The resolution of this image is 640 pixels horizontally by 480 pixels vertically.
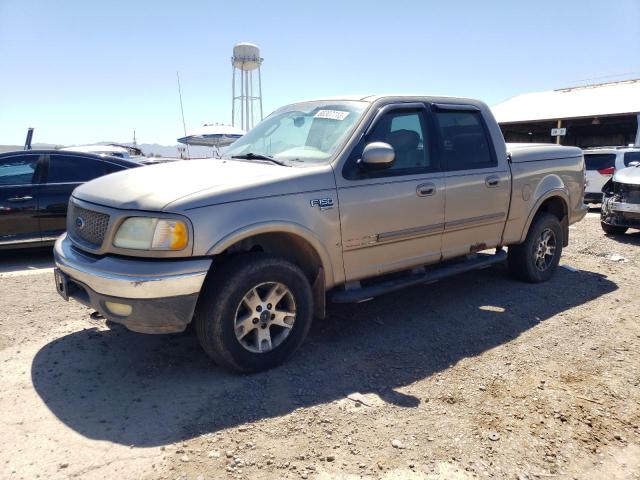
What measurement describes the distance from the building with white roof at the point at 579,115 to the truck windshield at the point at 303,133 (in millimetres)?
18922

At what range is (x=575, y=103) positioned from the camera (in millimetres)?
27109

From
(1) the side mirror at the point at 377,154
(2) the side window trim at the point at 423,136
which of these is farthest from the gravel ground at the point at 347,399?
(1) the side mirror at the point at 377,154

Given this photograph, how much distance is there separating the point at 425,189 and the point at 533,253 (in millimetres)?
2127

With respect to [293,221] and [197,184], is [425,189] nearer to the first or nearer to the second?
[293,221]

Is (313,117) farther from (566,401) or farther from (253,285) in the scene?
(566,401)

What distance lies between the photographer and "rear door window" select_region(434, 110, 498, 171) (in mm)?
4508

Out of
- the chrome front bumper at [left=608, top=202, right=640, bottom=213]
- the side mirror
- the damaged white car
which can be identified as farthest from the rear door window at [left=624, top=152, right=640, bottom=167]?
the side mirror

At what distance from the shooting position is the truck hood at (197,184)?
3092 millimetres

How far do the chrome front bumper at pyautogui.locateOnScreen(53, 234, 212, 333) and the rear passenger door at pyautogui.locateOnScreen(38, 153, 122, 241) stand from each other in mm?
4177

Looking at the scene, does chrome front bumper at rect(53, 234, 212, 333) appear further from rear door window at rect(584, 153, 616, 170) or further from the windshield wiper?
rear door window at rect(584, 153, 616, 170)

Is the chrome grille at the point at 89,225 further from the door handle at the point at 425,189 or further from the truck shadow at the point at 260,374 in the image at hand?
the door handle at the point at 425,189

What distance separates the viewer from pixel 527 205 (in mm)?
5250

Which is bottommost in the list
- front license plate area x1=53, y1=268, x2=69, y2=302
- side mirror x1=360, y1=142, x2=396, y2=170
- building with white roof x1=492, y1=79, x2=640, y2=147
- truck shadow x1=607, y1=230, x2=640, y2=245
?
truck shadow x1=607, y1=230, x2=640, y2=245

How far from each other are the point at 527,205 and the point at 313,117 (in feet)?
8.35
